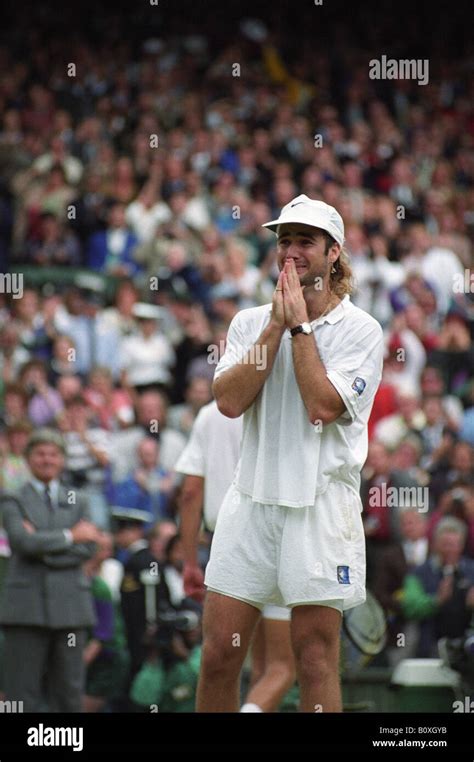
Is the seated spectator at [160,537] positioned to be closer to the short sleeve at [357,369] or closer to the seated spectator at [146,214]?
the short sleeve at [357,369]

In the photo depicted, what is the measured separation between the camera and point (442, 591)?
389 inches

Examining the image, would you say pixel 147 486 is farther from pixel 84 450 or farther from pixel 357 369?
pixel 357 369

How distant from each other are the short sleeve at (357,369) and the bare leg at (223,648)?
2.50 ft

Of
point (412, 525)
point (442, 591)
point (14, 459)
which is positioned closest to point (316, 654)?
point (442, 591)

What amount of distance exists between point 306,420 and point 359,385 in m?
0.22

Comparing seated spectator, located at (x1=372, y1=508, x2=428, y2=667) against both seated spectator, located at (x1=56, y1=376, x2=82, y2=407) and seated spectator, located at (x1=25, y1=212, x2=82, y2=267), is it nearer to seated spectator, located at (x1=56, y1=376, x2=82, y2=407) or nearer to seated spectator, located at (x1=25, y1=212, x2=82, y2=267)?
seated spectator, located at (x1=56, y1=376, x2=82, y2=407)

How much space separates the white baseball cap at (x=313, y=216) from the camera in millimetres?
5859

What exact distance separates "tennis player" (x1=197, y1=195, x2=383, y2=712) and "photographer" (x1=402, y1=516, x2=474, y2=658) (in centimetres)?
393

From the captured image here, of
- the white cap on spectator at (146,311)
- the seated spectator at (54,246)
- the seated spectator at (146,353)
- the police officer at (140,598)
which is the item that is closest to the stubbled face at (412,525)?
the police officer at (140,598)

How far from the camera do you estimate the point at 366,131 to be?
18.7m

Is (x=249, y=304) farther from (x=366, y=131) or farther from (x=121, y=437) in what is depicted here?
(x=366, y=131)
